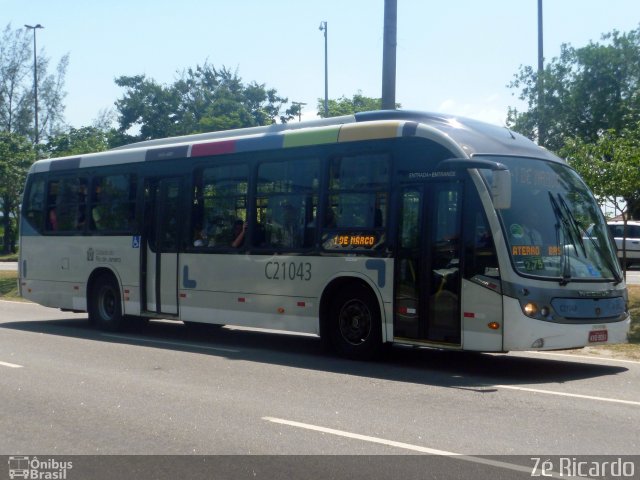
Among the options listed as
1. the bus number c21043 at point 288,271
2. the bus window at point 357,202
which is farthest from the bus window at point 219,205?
the bus window at point 357,202

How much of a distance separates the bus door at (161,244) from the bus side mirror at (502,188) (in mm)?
6576

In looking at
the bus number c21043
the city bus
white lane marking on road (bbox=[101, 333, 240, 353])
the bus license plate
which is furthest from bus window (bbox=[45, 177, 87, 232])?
the bus license plate

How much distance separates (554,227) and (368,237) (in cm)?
250

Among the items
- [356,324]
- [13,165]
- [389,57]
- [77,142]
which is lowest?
[356,324]

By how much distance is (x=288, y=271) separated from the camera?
46.2 ft

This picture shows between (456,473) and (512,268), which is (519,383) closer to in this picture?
(512,268)

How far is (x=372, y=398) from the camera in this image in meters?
10.1

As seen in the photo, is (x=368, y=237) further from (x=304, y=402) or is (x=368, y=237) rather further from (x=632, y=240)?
(x=632, y=240)

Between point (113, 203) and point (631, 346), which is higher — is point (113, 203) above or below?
above

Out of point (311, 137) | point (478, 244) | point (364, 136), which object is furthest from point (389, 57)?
point (478, 244)

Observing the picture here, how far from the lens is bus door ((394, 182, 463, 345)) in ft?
39.0

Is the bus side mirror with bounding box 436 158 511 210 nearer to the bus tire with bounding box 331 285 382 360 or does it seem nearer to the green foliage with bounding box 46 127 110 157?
the bus tire with bounding box 331 285 382 360

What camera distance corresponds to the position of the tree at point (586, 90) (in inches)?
1644

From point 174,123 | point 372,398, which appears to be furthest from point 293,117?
point 372,398
